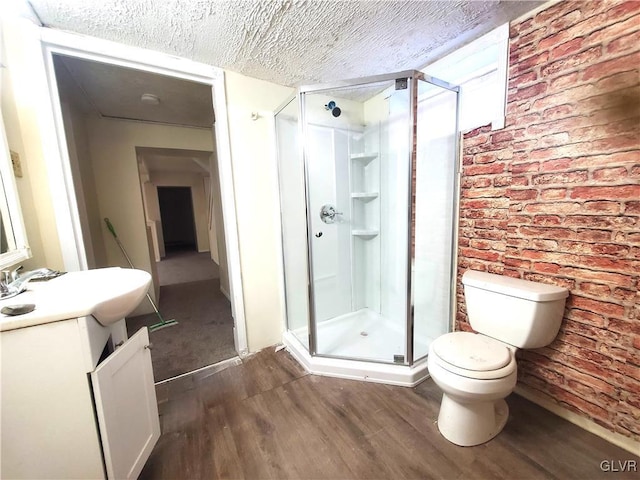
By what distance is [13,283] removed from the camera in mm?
1003

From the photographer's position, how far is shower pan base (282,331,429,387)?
1666 millimetres

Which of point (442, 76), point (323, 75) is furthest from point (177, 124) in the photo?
point (442, 76)

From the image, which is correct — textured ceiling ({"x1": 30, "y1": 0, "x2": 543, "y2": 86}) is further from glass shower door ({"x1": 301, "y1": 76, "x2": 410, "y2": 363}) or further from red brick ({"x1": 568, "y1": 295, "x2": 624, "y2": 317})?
red brick ({"x1": 568, "y1": 295, "x2": 624, "y2": 317})

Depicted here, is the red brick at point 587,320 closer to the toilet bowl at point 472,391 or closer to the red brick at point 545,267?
the red brick at point 545,267

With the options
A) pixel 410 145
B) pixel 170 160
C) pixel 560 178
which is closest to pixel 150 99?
pixel 410 145

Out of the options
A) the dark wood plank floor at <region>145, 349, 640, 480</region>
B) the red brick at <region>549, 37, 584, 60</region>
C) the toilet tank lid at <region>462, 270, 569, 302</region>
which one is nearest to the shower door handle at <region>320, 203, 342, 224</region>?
the toilet tank lid at <region>462, 270, 569, 302</region>

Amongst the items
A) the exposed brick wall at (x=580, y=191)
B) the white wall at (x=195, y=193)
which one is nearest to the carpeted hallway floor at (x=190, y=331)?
the exposed brick wall at (x=580, y=191)

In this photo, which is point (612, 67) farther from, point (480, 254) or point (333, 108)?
point (333, 108)

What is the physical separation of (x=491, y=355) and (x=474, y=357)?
0.30 ft

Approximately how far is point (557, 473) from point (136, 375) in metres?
1.86

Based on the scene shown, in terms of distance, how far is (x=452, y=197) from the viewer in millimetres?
1792

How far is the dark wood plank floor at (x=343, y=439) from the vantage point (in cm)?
115

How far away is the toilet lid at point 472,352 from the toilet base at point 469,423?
0.21m

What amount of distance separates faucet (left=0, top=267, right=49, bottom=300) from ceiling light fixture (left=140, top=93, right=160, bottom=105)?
1616 millimetres
